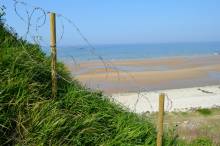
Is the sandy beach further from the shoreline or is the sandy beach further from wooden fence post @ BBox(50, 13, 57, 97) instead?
wooden fence post @ BBox(50, 13, 57, 97)

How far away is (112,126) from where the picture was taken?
21.4 ft

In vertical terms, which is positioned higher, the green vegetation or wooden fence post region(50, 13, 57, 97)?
wooden fence post region(50, 13, 57, 97)

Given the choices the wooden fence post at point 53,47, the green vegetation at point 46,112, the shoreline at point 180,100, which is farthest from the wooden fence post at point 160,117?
the shoreline at point 180,100

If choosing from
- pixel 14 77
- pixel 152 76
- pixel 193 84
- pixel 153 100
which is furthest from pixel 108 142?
pixel 152 76

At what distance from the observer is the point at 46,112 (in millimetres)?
5836

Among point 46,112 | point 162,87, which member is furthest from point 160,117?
point 162,87

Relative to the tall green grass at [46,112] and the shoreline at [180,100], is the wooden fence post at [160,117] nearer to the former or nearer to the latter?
the tall green grass at [46,112]

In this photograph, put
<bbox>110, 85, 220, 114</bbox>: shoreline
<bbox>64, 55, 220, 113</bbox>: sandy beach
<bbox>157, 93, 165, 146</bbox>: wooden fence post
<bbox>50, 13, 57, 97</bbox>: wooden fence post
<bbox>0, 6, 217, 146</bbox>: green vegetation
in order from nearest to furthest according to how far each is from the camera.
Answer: <bbox>0, 6, 217, 146</bbox>: green vegetation → <bbox>50, 13, 57, 97</bbox>: wooden fence post → <bbox>157, 93, 165, 146</bbox>: wooden fence post → <bbox>110, 85, 220, 114</bbox>: shoreline → <bbox>64, 55, 220, 113</bbox>: sandy beach

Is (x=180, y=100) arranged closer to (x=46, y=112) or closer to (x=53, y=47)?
(x=53, y=47)

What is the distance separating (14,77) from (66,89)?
91 centimetres

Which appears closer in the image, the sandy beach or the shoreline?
the shoreline

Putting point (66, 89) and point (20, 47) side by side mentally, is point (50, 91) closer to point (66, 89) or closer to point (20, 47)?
point (66, 89)

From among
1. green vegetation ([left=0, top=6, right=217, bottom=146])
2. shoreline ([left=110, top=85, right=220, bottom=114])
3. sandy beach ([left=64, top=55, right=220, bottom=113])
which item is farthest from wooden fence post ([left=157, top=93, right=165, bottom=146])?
shoreline ([left=110, top=85, right=220, bottom=114])

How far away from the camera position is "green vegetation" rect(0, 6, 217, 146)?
220 inches
